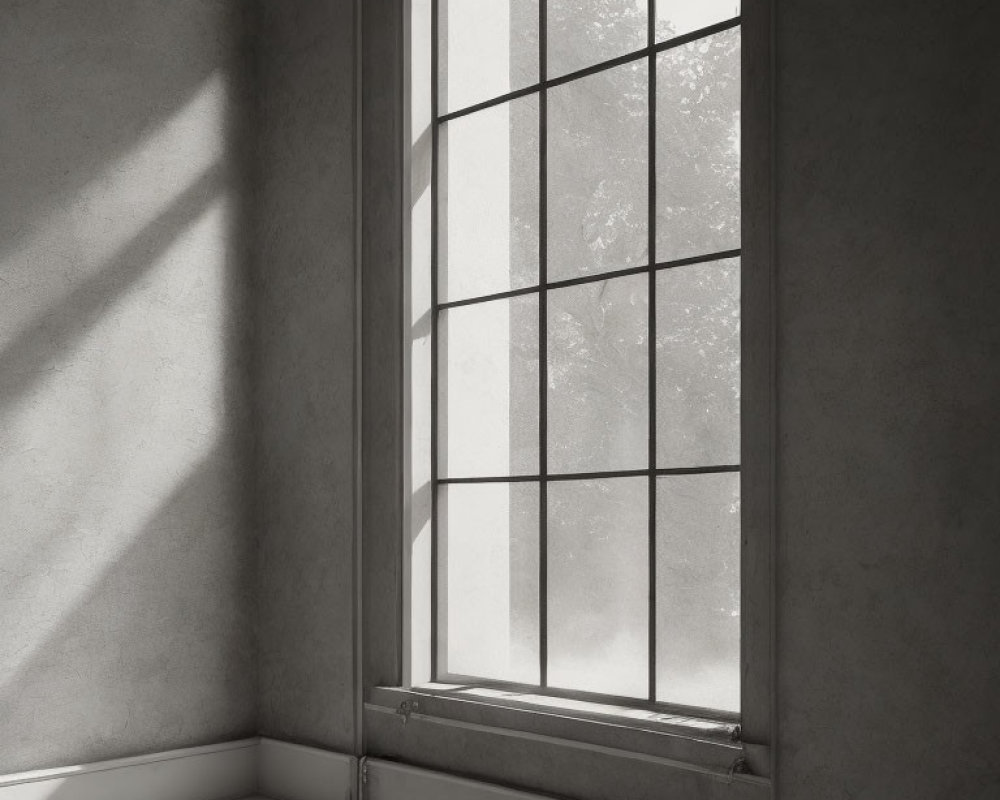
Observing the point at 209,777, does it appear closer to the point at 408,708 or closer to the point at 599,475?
the point at 408,708

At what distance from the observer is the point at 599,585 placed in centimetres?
325

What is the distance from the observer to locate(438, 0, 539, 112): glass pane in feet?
11.7

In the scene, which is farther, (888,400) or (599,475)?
(599,475)

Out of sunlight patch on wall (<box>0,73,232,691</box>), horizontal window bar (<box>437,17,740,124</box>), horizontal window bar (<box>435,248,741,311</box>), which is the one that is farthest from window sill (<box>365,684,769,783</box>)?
horizontal window bar (<box>437,17,740,124</box>)

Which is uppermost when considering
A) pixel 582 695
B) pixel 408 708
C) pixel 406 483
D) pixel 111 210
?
pixel 111 210

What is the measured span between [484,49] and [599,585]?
1794mm

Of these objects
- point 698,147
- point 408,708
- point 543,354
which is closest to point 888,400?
point 698,147

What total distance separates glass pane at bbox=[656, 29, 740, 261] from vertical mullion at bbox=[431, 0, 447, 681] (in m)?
0.89

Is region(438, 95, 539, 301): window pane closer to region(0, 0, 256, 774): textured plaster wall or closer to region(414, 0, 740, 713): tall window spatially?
region(414, 0, 740, 713): tall window

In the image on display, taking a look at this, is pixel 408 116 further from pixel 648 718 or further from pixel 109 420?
pixel 648 718

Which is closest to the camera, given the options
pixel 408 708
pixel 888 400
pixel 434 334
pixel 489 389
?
pixel 888 400

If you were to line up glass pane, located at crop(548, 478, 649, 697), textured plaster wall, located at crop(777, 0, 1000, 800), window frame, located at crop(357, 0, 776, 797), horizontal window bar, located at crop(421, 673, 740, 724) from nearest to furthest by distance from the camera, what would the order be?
textured plaster wall, located at crop(777, 0, 1000, 800)
window frame, located at crop(357, 0, 776, 797)
horizontal window bar, located at crop(421, 673, 740, 724)
glass pane, located at crop(548, 478, 649, 697)

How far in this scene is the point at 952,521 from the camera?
2326 millimetres

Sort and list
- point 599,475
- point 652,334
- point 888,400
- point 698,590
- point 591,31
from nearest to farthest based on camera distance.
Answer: point 888,400, point 698,590, point 652,334, point 599,475, point 591,31
